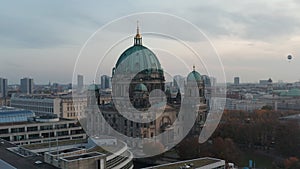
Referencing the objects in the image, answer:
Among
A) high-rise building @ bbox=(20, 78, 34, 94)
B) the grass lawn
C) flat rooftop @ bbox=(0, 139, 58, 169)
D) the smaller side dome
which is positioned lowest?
the grass lawn

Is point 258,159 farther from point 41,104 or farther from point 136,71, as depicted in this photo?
point 41,104

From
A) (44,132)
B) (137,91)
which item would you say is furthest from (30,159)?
(137,91)

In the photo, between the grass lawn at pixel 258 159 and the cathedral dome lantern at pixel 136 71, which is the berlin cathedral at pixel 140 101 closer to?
the cathedral dome lantern at pixel 136 71

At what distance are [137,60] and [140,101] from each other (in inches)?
193

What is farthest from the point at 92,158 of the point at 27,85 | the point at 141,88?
the point at 27,85

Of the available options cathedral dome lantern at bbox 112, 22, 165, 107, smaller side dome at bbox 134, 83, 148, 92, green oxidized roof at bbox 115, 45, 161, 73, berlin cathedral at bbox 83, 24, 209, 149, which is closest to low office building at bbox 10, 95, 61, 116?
berlin cathedral at bbox 83, 24, 209, 149

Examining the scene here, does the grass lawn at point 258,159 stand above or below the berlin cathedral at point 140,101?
below

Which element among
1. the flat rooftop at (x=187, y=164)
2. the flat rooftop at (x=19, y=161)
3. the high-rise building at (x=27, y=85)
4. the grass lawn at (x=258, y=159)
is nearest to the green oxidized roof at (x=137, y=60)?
the grass lawn at (x=258, y=159)

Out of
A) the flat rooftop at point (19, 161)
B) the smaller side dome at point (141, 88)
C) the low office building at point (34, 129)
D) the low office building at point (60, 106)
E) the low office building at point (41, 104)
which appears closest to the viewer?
the flat rooftop at point (19, 161)

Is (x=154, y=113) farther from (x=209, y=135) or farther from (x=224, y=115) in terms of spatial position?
(x=224, y=115)

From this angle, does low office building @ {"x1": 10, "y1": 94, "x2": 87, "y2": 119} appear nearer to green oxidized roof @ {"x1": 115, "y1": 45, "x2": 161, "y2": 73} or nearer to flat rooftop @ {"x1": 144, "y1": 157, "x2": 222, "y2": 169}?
green oxidized roof @ {"x1": 115, "y1": 45, "x2": 161, "y2": 73}

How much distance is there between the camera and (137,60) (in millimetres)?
30938

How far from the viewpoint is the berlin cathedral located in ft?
87.1

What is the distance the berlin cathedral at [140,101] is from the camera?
87.1ft
